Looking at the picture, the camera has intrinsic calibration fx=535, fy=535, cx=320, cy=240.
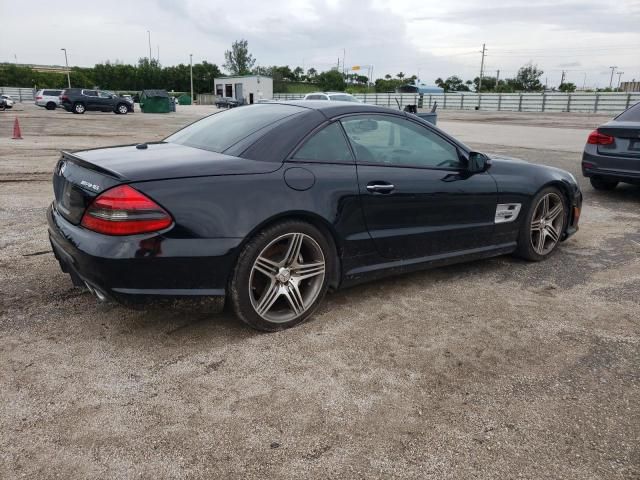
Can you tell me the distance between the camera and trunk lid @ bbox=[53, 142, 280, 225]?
9.53 ft

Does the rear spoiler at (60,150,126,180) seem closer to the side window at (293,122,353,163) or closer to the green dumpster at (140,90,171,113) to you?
the side window at (293,122,353,163)

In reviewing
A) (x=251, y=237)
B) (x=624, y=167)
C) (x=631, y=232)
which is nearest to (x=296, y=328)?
(x=251, y=237)

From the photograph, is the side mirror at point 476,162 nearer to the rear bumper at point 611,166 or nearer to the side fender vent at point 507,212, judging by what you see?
the side fender vent at point 507,212

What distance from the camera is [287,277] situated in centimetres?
327

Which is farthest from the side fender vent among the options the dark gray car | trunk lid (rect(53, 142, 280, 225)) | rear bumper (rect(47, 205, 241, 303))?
the dark gray car

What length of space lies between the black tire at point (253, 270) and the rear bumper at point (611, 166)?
5.63 meters

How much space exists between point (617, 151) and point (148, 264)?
22.5 ft

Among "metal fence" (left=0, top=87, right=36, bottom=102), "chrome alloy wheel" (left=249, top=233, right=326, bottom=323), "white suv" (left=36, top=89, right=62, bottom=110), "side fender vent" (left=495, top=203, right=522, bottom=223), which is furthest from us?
"metal fence" (left=0, top=87, right=36, bottom=102)

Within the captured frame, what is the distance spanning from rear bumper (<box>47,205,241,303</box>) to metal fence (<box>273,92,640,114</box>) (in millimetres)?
32150

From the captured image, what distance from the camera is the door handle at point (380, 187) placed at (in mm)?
3537

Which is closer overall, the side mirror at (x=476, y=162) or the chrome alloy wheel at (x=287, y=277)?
the chrome alloy wheel at (x=287, y=277)

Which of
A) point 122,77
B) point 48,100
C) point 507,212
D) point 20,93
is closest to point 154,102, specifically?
point 48,100

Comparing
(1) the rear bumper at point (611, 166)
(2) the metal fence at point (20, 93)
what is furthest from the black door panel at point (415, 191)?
(2) the metal fence at point (20, 93)

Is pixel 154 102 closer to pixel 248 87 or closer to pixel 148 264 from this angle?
pixel 248 87
